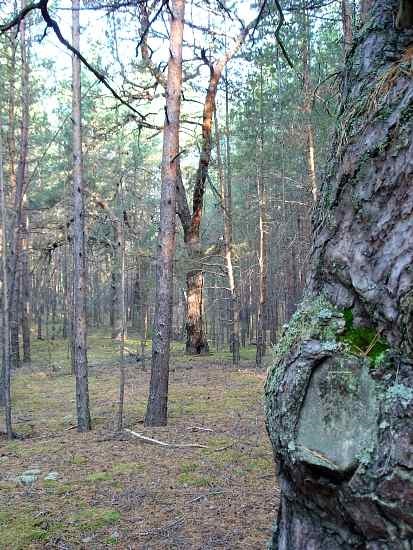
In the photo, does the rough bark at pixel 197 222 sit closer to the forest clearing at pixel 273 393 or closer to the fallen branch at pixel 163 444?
the forest clearing at pixel 273 393

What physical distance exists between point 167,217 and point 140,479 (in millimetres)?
3935

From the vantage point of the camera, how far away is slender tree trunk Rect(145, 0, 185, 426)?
7578 millimetres

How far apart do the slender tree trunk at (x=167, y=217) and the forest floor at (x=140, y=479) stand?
3.57 ft

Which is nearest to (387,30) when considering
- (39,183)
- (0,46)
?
(0,46)

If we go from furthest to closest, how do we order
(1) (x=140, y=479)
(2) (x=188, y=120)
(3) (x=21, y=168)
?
(2) (x=188, y=120) → (3) (x=21, y=168) → (1) (x=140, y=479)

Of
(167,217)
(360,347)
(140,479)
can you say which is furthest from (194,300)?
(360,347)

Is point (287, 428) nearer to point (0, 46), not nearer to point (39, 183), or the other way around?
point (0, 46)

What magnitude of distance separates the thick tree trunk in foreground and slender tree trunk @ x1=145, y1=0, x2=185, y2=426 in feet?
17.1

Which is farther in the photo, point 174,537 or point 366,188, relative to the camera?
point 174,537

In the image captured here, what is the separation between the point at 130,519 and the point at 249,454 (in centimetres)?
212

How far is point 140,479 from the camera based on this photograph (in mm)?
5578

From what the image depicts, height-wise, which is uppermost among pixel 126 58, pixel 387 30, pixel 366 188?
pixel 126 58

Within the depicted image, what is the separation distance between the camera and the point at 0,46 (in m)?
12.8

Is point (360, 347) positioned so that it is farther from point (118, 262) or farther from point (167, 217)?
point (118, 262)
